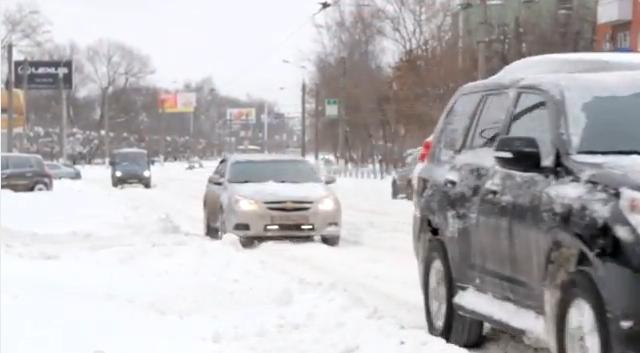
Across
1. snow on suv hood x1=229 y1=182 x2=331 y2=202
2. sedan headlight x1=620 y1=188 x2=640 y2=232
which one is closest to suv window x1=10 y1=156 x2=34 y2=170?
snow on suv hood x1=229 y1=182 x2=331 y2=202

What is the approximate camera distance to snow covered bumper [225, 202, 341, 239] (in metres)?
17.9

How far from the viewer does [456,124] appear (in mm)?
8797

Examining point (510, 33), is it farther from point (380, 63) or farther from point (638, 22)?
point (380, 63)

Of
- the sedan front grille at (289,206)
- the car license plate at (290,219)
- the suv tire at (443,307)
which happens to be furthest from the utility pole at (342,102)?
the suv tire at (443,307)

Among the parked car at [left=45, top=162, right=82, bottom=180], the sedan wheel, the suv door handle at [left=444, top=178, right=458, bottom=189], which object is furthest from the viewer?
the parked car at [left=45, top=162, right=82, bottom=180]

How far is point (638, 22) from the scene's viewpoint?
4984cm

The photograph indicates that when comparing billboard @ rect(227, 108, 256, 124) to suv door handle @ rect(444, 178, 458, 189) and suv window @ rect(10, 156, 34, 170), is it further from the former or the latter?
suv door handle @ rect(444, 178, 458, 189)

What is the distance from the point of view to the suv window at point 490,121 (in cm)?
789

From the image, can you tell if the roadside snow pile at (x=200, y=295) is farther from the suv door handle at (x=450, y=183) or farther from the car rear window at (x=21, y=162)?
the car rear window at (x=21, y=162)

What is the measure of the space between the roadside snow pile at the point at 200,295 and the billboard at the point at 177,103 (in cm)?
12215

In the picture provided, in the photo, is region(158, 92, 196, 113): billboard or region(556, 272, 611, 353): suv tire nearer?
region(556, 272, 611, 353): suv tire

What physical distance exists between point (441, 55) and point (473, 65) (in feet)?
13.8

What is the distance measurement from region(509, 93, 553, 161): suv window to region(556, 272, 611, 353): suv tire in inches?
33.7

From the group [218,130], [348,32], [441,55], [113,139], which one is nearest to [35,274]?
[441,55]
